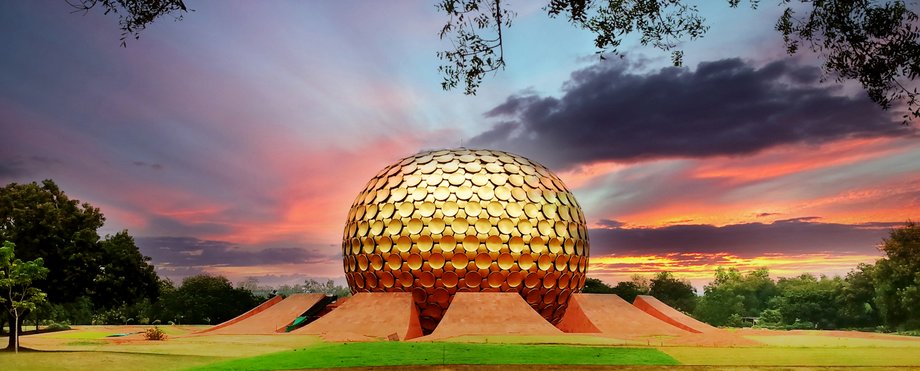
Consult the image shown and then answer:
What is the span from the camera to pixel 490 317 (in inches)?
747

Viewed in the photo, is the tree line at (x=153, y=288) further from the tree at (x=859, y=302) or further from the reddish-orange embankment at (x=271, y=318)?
the reddish-orange embankment at (x=271, y=318)

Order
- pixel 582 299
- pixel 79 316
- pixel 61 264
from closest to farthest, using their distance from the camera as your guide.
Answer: pixel 582 299 → pixel 61 264 → pixel 79 316

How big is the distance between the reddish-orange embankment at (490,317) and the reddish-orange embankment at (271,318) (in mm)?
5971

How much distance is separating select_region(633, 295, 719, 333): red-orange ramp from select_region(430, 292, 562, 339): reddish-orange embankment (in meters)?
5.98

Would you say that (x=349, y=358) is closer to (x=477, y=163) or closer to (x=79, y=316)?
(x=477, y=163)

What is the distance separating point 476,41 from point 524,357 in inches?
241

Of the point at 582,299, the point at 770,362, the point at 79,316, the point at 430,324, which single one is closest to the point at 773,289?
the point at 582,299

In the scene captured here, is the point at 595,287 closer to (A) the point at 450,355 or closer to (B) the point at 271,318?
(B) the point at 271,318

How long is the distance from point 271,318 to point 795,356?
A: 15.9 metres

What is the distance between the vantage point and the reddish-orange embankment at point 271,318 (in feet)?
69.1

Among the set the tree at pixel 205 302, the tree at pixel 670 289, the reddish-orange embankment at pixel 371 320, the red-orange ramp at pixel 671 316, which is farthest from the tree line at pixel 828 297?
the reddish-orange embankment at pixel 371 320

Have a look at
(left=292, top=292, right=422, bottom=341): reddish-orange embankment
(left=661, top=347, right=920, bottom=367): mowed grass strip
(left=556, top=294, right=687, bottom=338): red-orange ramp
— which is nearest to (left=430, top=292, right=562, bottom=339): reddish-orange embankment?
(left=292, top=292, right=422, bottom=341): reddish-orange embankment

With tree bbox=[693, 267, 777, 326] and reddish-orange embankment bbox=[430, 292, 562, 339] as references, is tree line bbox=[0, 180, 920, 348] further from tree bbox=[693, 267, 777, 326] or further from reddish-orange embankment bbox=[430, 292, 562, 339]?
reddish-orange embankment bbox=[430, 292, 562, 339]

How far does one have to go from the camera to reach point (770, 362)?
1280 cm
